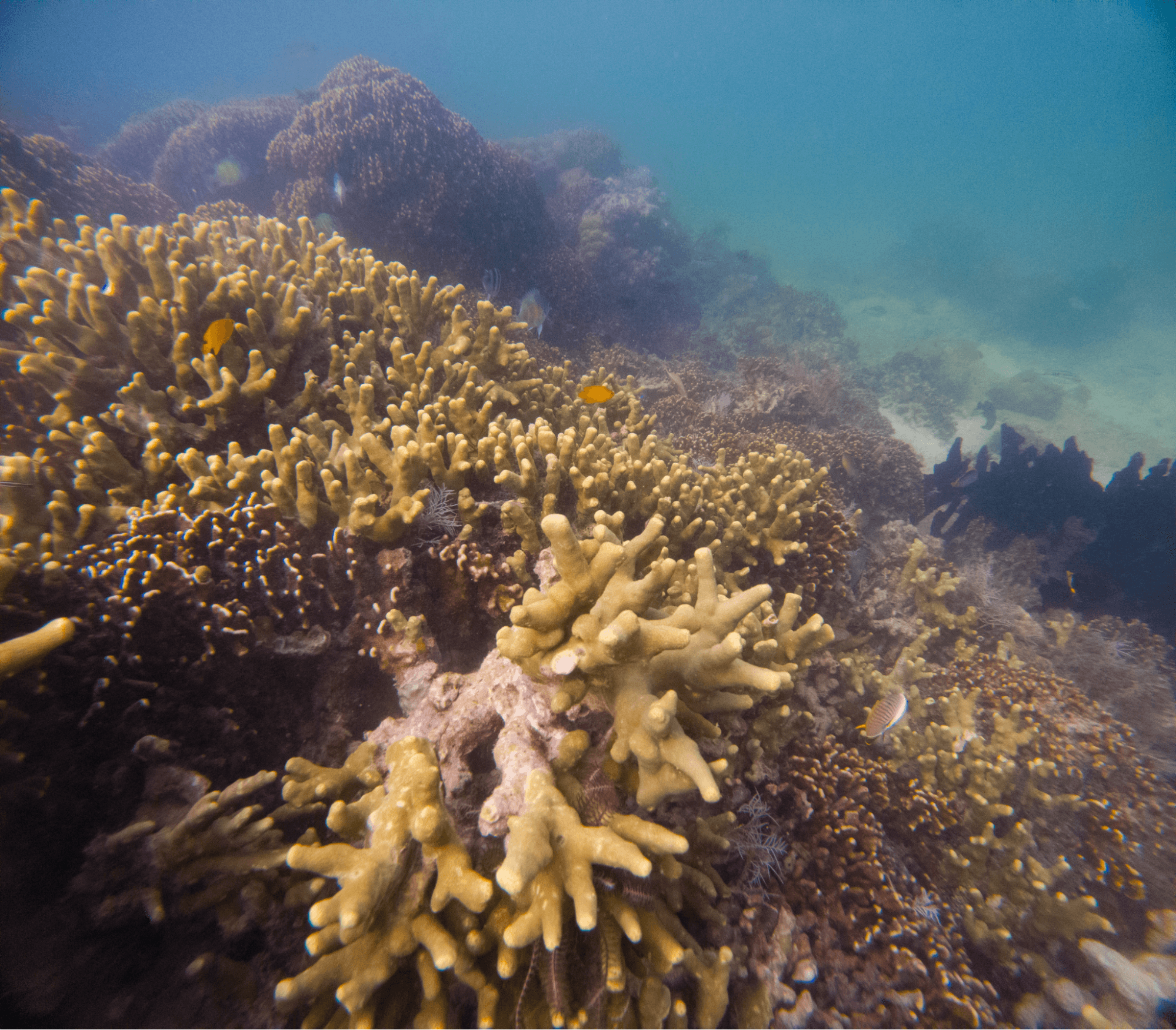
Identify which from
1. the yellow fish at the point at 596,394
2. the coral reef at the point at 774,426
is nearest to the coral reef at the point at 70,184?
the yellow fish at the point at 596,394

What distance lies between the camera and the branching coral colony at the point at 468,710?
5.93 ft

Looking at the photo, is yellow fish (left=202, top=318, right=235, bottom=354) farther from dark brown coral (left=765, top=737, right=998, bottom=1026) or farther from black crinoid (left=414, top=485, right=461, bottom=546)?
dark brown coral (left=765, top=737, right=998, bottom=1026)

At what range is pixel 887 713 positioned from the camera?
122 inches

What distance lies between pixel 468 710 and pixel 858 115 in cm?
14543

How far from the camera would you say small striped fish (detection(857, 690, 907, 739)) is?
303cm

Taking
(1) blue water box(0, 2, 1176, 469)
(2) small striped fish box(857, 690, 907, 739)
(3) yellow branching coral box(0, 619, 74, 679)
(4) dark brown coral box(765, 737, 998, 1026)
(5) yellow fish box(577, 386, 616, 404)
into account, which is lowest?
(4) dark brown coral box(765, 737, 998, 1026)

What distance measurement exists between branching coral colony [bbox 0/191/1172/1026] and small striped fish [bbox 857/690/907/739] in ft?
1.04

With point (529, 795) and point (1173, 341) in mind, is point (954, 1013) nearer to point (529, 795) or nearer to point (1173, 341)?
point (529, 795)

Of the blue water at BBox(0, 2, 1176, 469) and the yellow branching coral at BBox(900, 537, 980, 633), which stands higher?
the blue water at BBox(0, 2, 1176, 469)

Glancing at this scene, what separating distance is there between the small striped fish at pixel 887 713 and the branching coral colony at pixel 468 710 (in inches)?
12.5

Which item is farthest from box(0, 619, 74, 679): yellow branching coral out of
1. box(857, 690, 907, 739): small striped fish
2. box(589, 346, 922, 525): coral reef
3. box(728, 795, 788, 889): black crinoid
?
box(589, 346, 922, 525): coral reef

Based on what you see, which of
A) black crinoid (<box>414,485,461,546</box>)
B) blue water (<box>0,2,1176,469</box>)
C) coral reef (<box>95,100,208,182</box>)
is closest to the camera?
black crinoid (<box>414,485,461,546</box>)

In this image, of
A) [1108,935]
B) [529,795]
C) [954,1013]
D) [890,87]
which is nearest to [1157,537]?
[1108,935]

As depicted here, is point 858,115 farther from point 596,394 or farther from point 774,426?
point 596,394
